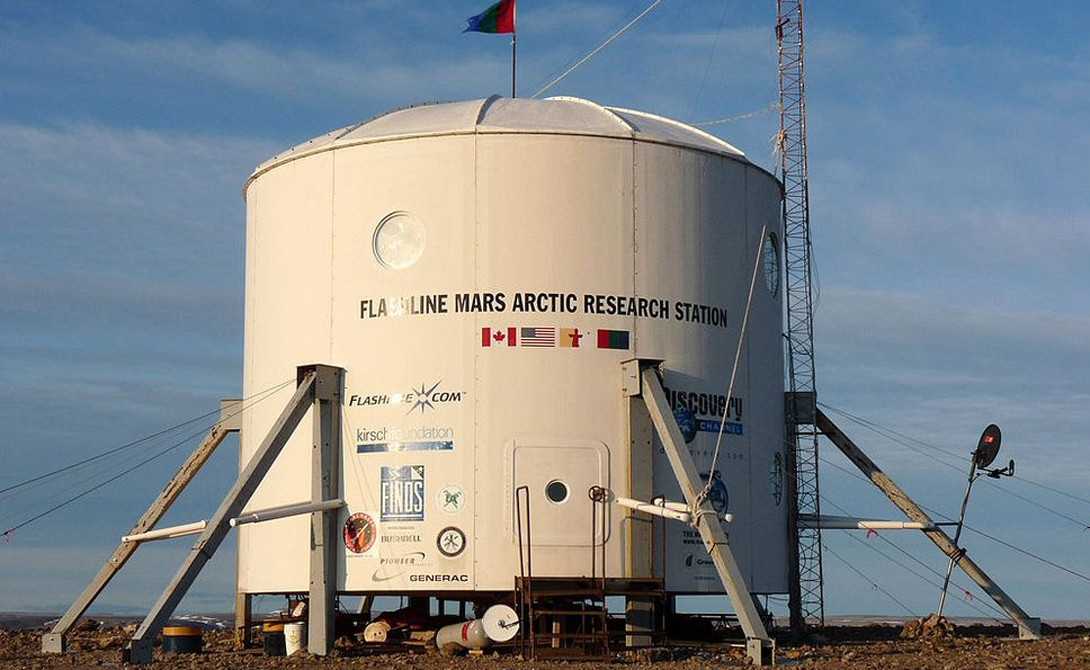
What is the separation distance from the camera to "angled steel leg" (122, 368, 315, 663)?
2692 centimetres

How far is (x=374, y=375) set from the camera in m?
29.6

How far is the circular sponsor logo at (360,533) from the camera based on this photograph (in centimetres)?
2920

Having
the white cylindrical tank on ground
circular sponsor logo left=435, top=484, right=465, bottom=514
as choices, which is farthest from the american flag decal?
circular sponsor logo left=435, top=484, right=465, bottom=514

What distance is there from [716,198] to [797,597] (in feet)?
29.2

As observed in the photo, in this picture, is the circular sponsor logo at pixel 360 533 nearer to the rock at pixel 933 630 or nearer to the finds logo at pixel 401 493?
the finds logo at pixel 401 493

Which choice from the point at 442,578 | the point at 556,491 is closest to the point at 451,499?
the point at 442,578

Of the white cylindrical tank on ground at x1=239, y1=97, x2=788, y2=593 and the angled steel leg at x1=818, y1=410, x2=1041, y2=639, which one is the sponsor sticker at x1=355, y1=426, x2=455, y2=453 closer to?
the white cylindrical tank on ground at x1=239, y1=97, x2=788, y2=593

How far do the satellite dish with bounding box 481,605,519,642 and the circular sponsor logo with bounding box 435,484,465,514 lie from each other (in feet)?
7.42

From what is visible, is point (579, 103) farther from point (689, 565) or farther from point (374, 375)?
point (689, 565)

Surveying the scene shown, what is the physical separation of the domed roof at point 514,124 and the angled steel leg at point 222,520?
4.98 meters

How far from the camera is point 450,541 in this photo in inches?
1125

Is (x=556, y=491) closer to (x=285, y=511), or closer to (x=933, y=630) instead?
(x=285, y=511)

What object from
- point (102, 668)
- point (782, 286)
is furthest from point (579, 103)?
point (102, 668)

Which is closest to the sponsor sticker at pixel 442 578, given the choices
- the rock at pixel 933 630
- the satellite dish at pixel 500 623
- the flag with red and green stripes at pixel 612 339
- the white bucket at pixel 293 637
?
the satellite dish at pixel 500 623
